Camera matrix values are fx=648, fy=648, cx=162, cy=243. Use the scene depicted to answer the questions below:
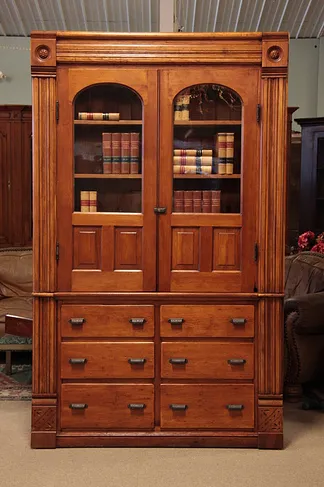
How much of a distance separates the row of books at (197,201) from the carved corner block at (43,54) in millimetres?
936

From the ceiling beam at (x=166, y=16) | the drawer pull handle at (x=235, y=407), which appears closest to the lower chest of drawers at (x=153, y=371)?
the drawer pull handle at (x=235, y=407)

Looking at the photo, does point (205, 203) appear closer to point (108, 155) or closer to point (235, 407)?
point (108, 155)

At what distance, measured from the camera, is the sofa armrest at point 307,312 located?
166 inches

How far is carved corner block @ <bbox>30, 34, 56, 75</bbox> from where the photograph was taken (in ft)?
10.9

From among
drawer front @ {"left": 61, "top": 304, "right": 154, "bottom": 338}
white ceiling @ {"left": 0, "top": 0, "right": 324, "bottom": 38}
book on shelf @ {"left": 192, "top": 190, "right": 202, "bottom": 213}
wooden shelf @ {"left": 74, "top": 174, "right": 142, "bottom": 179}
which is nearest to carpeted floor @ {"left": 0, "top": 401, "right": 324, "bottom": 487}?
drawer front @ {"left": 61, "top": 304, "right": 154, "bottom": 338}

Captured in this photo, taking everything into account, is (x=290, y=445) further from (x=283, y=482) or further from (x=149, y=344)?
(x=149, y=344)

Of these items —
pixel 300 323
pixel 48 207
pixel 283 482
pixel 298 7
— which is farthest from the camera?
pixel 298 7

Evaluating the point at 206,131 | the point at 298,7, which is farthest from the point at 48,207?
the point at 298,7

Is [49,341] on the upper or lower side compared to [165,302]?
lower

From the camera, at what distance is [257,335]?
3492mm

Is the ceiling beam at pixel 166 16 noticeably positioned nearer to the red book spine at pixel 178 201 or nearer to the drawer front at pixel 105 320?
the red book spine at pixel 178 201

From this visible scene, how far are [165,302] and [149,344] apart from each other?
244 mm

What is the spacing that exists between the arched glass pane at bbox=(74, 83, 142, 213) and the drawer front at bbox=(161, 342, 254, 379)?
80 centimetres

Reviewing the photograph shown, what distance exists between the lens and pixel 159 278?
3.48m
